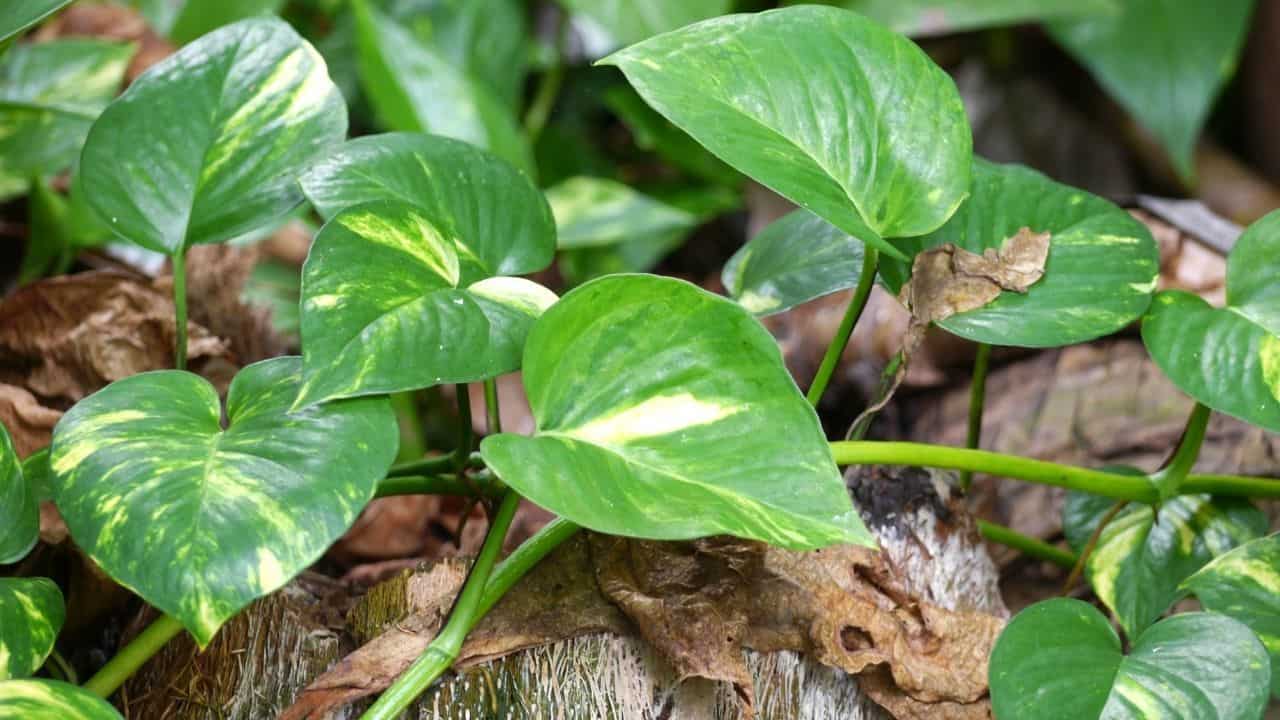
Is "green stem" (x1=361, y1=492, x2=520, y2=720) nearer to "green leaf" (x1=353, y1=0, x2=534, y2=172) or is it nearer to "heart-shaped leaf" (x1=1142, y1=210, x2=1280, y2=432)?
"heart-shaped leaf" (x1=1142, y1=210, x2=1280, y2=432)

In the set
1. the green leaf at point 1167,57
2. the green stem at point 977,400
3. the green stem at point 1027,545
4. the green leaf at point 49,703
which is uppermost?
the green leaf at point 49,703

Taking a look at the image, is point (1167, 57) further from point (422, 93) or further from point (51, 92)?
point (51, 92)

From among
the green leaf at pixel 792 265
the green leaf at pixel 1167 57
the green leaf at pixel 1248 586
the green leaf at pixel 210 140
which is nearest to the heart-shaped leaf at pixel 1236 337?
the green leaf at pixel 1248 586

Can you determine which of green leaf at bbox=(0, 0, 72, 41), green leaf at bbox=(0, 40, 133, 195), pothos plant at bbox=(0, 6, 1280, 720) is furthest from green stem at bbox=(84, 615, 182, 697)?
green leaf at bbox=(0, 40, 133, 195)

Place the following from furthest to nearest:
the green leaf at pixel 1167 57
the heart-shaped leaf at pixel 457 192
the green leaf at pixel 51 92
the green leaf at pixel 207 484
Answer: the green leaf at pixel 1167 57
the green leaf at pixel 51 92
the heart-shaped leaf at pixel 457 192
the green leaf at pixel 207 484

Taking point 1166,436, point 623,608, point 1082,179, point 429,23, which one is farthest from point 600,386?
point 1082,179

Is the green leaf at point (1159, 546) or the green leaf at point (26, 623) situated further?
the green leaf at point (1159, 546)

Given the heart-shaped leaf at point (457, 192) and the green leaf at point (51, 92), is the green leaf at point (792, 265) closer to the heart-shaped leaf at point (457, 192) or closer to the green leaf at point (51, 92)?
the heart-shaped leaf at point (457, 192)
